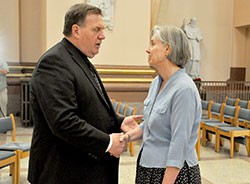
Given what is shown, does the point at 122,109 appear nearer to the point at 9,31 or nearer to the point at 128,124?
the point at 128,124

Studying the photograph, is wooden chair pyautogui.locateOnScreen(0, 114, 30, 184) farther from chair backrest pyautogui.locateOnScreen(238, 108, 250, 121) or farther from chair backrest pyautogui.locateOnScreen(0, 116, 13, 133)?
chair backrest pyautogui.locateOnScreen(238, 108, 250, 121)

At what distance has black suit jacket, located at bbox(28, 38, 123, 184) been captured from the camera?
161cm

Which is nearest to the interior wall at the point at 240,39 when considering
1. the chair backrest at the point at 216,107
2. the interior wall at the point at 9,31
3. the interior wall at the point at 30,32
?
the chair backrest at the point at 216,107

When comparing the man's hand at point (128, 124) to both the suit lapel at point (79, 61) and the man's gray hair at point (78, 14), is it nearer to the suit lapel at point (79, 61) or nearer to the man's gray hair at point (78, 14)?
the suit lapel at point (79, 61)

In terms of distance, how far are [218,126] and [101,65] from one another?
3.29m

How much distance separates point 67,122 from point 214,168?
145 inches

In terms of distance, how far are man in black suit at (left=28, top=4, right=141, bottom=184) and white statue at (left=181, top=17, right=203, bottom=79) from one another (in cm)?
958

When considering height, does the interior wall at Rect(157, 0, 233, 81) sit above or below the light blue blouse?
above

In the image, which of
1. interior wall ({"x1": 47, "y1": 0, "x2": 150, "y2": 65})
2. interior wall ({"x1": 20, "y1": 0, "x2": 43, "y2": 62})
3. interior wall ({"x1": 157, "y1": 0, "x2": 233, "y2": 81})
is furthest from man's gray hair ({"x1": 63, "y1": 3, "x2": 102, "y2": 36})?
interior wall ({"x1": 157, "y1": 0, "x2": 233, "y2": 81})

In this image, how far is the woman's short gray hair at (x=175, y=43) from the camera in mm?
1756

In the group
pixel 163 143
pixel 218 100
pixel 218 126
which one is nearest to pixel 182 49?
pixel 163 143

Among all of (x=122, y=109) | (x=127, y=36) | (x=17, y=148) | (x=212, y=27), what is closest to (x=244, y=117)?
(x=122, y=109)

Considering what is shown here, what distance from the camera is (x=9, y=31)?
8680 mm

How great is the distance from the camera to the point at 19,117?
8078 mm
